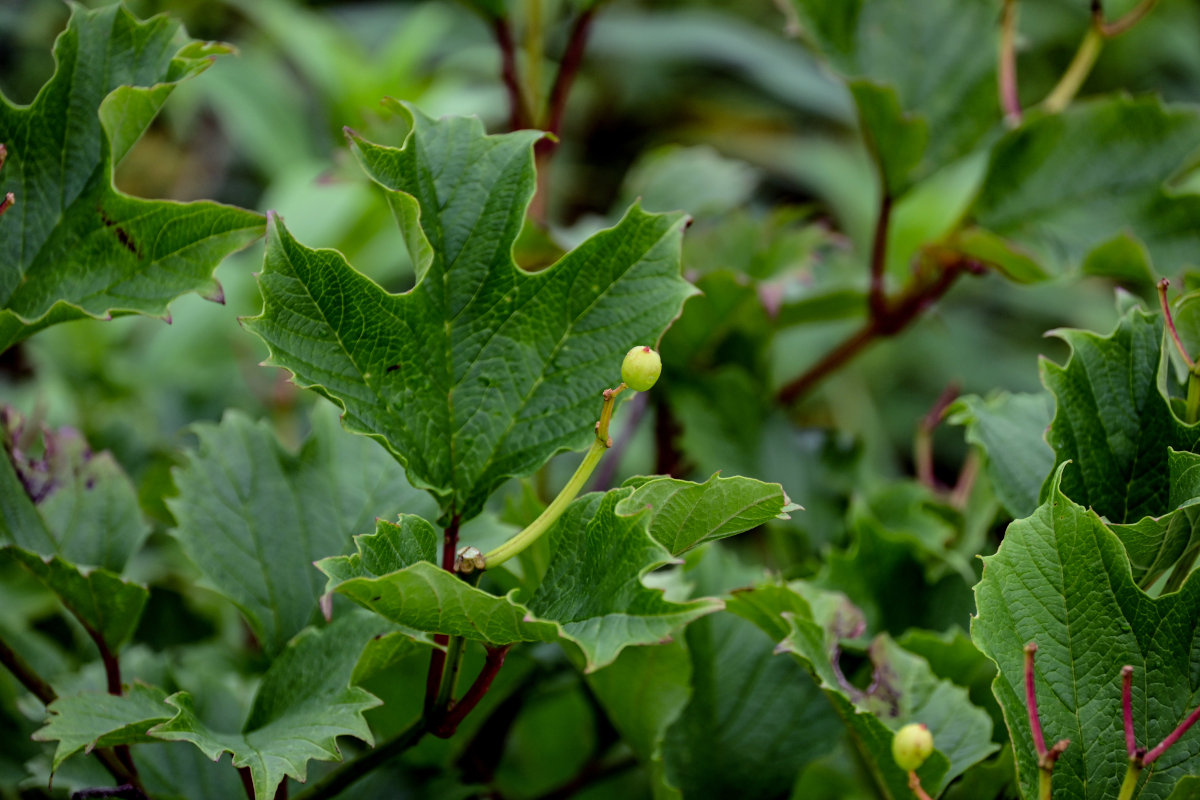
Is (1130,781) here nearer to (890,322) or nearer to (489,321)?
(489,321)

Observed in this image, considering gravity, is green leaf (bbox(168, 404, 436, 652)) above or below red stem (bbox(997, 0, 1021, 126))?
below

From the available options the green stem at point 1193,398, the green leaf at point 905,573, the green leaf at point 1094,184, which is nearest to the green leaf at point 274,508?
the green leaf at point 905,573

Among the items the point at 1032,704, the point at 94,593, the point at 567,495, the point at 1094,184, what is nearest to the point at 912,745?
the point at 1032,704

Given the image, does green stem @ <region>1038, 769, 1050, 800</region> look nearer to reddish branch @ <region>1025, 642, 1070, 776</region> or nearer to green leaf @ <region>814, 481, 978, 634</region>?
reddish branch @ <region>1025, 642, 1070, 776</region>

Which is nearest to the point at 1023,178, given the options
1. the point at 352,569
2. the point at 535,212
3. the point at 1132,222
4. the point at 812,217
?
the point at 1132,222

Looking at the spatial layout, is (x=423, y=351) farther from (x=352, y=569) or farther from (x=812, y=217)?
(x=812, y=217)

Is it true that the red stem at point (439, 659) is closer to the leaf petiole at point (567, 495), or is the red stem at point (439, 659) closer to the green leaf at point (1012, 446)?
the leaf petiole at point (567, 495)

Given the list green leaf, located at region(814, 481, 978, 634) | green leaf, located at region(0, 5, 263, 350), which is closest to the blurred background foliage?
green leaf, located at region(814, 481, 978, 634)
